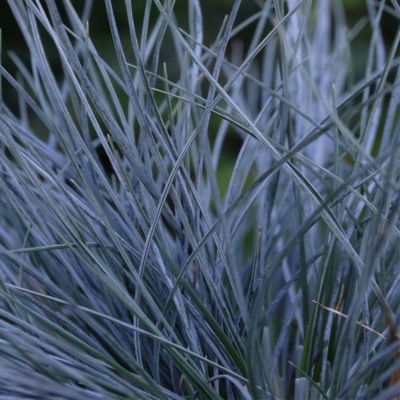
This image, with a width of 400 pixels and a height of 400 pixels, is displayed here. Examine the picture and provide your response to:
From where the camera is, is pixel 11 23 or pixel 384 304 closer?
pixel 384 304

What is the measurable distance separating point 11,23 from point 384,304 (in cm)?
143

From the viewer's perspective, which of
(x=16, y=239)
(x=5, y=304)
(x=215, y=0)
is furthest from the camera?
(x=215, y=0)

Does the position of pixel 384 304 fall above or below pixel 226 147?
above

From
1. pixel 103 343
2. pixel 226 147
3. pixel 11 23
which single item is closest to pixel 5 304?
pixel 103 343

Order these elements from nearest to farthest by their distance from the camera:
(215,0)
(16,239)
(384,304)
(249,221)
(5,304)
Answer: (384,304)
(5,304)
(16,239)
(249,221)
(215,0)

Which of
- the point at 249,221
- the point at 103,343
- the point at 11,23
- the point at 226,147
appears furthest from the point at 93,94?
the point at 11,23

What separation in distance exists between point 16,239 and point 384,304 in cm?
34

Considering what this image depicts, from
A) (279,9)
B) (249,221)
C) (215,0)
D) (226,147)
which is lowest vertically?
(226,147)

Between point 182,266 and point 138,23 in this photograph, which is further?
point 138,23

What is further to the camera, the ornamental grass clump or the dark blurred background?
the dark blurred background

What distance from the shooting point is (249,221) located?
32.7 inches

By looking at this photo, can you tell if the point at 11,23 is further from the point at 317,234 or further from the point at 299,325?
the point at 299,325

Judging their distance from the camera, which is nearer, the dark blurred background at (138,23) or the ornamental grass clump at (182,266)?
the ornamental grass clump at (182,266)

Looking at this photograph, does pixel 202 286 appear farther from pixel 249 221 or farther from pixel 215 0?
pixel 215 0
